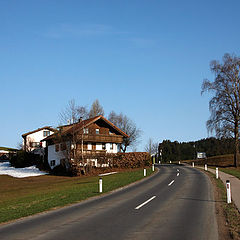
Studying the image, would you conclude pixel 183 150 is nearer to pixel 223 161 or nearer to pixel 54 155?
pixel 223 161

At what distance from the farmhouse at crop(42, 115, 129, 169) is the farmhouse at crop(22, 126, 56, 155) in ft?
34.5

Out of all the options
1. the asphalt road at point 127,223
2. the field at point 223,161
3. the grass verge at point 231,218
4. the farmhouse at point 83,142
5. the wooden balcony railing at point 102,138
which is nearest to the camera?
the asphalt road at point 127,223

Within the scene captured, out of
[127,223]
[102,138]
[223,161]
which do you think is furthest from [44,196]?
[223,161]

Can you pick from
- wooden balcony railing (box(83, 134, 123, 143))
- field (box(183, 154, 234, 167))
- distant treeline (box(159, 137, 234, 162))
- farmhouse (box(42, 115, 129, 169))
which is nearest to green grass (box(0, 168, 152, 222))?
farmhouse (box(42, 115, 129, 169))

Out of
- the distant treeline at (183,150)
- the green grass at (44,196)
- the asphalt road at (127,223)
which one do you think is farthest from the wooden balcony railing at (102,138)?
the distant treeline at (183,150)

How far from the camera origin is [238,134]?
42.3 metres

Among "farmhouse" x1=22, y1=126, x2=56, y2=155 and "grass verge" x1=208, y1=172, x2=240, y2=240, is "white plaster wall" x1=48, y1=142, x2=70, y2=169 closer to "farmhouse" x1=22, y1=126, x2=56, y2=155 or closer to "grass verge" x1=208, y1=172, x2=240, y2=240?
"farmhouse" x1=22, y1=126, x2=56, y2=155

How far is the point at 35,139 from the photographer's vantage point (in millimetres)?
72750

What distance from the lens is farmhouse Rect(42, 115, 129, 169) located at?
4253 cm

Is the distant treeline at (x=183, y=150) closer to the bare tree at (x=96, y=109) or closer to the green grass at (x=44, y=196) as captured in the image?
the bare tree at (x=96, y=109)

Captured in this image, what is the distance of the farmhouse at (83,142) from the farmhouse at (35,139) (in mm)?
10505

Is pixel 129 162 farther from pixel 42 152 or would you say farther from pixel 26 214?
pixel 26 214

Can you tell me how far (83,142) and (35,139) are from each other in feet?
90.4

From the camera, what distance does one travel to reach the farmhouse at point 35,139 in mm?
68831
